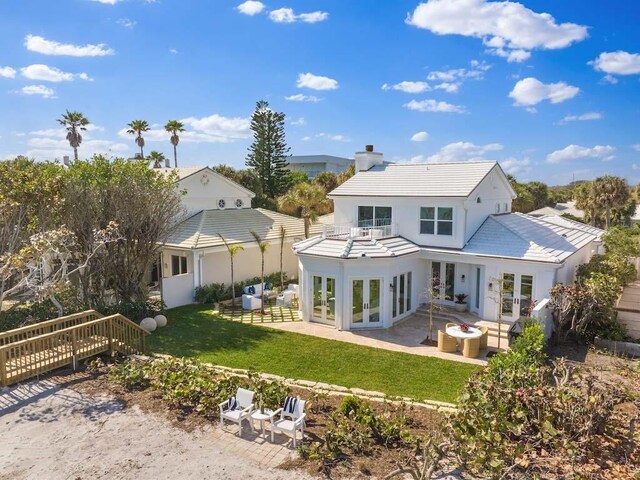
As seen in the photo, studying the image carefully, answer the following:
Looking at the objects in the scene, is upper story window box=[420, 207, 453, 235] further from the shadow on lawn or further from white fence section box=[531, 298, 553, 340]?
the shadow on lawn

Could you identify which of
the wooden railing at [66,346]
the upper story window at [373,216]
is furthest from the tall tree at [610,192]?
the wooden railing at [66,346]

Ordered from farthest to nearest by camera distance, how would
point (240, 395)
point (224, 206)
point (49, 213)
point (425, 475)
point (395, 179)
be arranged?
point (224, 206)
point (395, 179)
point (49, 213)
point (240, 395)
point (425, 475)

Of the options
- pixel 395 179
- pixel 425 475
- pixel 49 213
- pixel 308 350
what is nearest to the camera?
pixel 425 475

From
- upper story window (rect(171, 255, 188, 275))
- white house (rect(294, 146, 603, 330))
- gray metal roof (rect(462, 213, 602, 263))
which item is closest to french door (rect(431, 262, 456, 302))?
white house (rect(294, 146, 603, 330))

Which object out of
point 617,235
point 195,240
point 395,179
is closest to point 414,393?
point 395,179

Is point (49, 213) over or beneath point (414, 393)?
over

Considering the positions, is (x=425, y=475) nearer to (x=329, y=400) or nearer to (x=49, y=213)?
(x=329, y=400)
